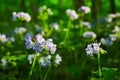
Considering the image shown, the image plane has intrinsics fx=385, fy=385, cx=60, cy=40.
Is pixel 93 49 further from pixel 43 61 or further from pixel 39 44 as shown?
pixel 43 61

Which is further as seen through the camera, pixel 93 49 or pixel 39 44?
pixel 39 44

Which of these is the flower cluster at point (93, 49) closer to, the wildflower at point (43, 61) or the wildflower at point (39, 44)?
the wildflower at point (39, 44)

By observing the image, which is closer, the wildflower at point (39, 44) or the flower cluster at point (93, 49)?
the flower cluster at point (93, 49)

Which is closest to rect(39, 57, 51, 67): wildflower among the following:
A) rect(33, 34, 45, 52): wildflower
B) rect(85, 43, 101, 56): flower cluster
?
rect(33, 34, 45, 52): wildflower

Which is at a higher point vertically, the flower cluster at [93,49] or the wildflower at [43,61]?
the wildflower at [43,61]

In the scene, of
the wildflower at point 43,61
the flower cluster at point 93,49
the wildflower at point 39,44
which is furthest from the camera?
the wildflower at point 43,61

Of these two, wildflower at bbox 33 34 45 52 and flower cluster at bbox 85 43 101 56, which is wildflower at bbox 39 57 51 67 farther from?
flower cluster at bbox 85 43 101 56

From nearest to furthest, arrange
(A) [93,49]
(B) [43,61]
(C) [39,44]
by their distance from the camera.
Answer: (A) [93,49] → (C) [39,44] → (B) [43,61]

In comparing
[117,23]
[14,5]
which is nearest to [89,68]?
[117,23]

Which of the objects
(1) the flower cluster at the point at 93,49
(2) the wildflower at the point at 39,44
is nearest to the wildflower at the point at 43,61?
(2) the wildflower at the point at 39,44

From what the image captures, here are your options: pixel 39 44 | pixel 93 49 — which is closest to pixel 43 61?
pixel 39 44

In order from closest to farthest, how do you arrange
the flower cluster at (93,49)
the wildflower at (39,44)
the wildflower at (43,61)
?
the flower cluster at (93,49), the wildflower at (39,44), the wildflower at (43,61)
